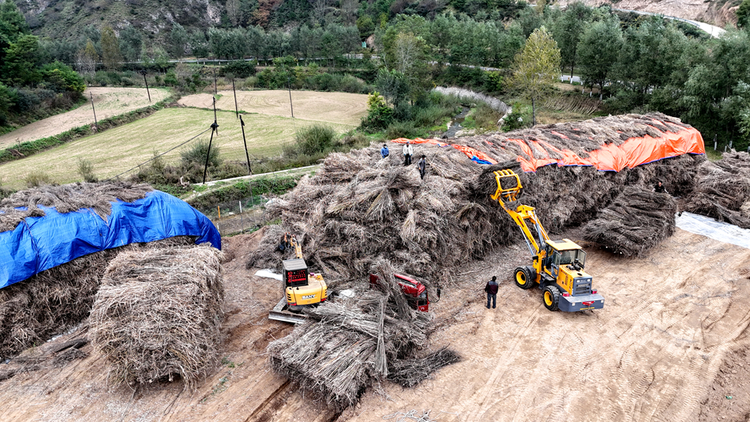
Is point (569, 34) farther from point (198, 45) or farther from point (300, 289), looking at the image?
point (198, 45)


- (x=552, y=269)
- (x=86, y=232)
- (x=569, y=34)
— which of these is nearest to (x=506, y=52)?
(x=569, y=34)

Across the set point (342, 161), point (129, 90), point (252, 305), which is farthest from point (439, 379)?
point (129, 90)

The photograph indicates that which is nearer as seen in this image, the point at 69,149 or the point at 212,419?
the point at 212,419

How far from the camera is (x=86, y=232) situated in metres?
12.4

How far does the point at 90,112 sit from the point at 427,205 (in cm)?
4447

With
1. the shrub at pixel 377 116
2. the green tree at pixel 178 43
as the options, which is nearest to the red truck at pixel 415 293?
the shrub at pixel 377 116

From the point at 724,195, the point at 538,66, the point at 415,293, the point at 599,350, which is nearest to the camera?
the point at 599,350

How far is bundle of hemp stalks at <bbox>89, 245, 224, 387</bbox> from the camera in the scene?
9016mm

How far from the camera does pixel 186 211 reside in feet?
49.0

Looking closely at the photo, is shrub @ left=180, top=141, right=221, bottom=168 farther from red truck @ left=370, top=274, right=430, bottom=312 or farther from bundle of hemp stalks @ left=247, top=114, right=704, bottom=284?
red truck @ left=370, top=274, right=430, bottom=312

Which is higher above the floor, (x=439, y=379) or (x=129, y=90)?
(x=129, y=90)

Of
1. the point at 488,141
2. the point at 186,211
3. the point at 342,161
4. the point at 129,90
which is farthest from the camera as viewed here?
the point at 129,90

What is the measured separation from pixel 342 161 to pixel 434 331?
24.8ft

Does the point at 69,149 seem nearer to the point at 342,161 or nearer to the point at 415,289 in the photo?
the point at 342,161
